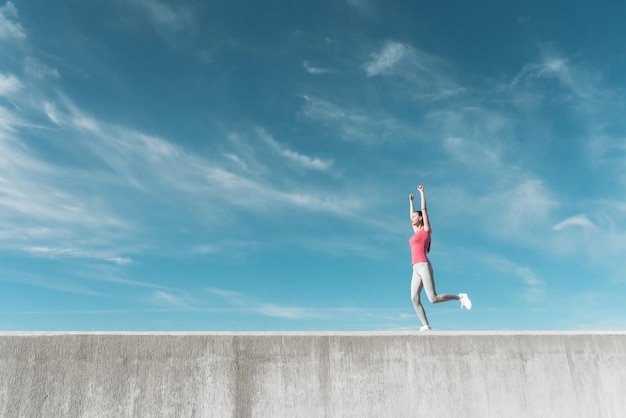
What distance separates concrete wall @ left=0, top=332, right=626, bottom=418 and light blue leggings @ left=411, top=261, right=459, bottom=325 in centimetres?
165

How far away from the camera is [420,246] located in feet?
25.3

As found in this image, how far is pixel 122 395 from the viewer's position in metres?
5.10

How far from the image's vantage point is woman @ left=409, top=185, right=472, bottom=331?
7.57 metres

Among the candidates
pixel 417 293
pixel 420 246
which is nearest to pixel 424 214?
pixel 420 246

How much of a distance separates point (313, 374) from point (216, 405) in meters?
1.09

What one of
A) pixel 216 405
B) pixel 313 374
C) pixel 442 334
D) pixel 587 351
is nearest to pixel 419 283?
pixel 442 334

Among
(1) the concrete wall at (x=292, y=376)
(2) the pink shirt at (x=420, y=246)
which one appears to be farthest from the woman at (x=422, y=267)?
(1) the concrete wall at (x=292, y=376)

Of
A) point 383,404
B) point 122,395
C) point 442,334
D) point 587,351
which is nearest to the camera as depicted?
point 122,395

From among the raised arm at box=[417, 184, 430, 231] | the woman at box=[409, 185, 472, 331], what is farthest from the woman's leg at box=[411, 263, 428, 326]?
the raised arm at box=[417, 184, 430, 231]

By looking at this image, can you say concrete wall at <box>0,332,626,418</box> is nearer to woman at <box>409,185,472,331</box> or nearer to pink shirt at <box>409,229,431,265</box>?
woman at <box>409,185,472,331</box>

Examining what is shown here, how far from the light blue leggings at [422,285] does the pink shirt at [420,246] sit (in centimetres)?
9

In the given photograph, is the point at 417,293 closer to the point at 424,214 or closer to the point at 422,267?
the point at 422,267

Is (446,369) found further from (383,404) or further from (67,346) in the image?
(67,346)

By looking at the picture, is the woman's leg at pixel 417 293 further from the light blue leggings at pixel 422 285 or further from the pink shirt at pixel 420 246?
the pink shirt at pixel 420 246
